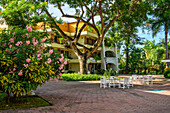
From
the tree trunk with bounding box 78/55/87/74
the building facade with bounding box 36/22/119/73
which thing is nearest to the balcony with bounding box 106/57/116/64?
the building facade with bounding box 36/22/119/73

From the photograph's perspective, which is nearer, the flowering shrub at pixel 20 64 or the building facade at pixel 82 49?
the flowering shrub at pixel 20 64

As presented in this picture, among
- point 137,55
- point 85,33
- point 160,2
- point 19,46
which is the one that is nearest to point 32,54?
point 19,46

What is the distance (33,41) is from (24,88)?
1965mm

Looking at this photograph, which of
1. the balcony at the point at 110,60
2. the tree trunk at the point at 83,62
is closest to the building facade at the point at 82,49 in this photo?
the balcony at the point at 110,60

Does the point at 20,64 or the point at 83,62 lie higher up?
the point at 83,62

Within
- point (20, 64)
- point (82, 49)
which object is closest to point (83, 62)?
point (82, 49)

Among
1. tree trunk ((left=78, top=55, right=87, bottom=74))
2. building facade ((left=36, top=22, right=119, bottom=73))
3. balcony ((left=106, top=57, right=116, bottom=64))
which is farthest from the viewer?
balcony ((left=106, top=57, right=116, bottom=64))

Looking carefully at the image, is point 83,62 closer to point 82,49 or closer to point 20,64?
point 82,49

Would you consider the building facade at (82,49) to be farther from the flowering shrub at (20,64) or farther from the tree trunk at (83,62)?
the flowering shrub at (20,64)

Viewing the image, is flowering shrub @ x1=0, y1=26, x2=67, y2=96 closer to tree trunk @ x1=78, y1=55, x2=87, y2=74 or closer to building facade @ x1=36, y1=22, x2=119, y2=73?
tree trunk @ x1=78, y1=55, x2=87, y2=74

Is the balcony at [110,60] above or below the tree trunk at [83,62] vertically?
above

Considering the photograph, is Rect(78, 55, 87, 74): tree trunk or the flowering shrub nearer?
the flowering shrub

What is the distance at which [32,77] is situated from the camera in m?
6.60

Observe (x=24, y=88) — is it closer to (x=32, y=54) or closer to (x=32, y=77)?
(x=32, y=77)
